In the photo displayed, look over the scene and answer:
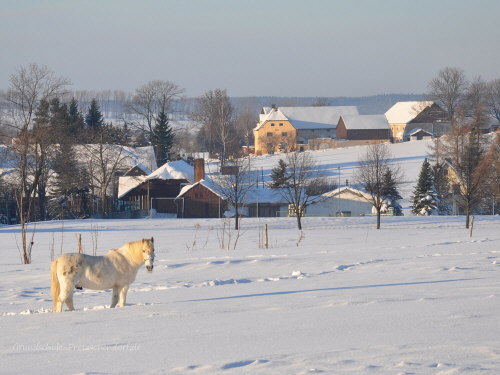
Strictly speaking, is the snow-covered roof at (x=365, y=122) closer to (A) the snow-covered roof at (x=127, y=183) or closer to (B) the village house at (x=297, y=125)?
(B) the village house at (x=297, y=125)

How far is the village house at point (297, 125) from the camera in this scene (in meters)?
129

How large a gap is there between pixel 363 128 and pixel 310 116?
12885mm

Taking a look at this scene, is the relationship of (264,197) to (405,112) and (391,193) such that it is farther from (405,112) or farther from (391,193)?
(405,112)

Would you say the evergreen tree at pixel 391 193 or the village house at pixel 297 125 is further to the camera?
the village house at pixel 297 125

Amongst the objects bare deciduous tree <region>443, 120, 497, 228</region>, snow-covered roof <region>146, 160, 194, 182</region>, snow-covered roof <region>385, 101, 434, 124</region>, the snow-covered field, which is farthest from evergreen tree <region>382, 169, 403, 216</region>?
snow-covered roof <region>385, 101, 434, 124</region>

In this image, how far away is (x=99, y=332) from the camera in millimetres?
9875

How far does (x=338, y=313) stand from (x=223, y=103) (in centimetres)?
11578

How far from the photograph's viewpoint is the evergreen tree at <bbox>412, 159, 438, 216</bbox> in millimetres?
69250

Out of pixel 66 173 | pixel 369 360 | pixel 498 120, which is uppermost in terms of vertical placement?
pixel 498 120

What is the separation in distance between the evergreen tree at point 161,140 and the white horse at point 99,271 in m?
85.3

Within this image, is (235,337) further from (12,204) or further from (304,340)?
(12,204)

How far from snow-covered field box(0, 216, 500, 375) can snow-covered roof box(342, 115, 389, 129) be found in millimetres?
109152

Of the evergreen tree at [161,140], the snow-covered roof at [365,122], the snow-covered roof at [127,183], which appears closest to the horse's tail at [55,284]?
the snow-covered roof at [127,183]

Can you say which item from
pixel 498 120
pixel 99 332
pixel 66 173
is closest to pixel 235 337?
pixel 99 332
